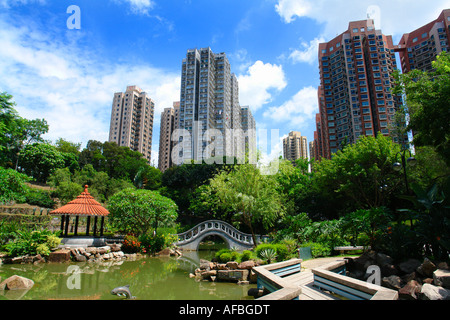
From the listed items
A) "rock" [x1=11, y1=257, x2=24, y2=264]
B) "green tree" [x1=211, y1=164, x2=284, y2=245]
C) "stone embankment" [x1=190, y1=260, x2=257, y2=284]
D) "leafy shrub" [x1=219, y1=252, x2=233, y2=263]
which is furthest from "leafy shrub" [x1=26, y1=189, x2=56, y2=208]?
"leafy shrub" [x1=219, y1=252, x2=233, y2=263]

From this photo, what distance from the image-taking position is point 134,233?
18062 mm

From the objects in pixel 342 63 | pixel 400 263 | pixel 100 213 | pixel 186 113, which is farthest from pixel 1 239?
pixel 342 63

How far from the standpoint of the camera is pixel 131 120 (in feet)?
261

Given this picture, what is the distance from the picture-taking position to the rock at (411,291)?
4.27 m

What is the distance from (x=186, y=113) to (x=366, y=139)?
44.6 meters

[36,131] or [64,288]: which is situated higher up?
[36,131]

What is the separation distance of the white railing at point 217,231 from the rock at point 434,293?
17.1 m

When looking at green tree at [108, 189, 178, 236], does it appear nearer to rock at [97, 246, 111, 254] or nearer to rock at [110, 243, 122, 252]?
rock at [110, 243, 122, 252]

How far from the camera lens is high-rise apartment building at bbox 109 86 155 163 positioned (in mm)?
79438

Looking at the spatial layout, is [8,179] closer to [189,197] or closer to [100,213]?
[100,213]

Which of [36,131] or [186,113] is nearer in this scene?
[36,131]

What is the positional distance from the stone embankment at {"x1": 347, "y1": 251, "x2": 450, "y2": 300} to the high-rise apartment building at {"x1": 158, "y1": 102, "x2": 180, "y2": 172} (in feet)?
250

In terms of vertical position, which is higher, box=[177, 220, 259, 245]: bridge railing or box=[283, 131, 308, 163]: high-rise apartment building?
box=[283, 131, 308, 163]: high-rise apartment building

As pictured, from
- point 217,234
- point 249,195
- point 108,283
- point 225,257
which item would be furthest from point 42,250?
point 217,234
